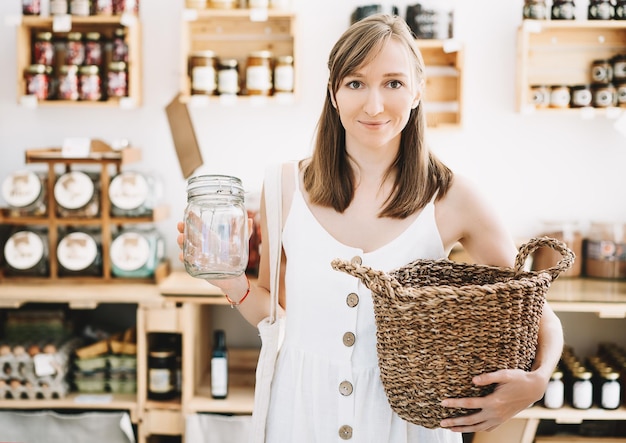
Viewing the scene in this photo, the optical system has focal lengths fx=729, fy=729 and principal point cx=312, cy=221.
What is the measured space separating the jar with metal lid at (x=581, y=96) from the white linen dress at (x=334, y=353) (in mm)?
1677

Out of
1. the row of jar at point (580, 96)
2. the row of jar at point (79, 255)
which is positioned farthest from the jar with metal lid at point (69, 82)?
the row of jar at point (580, 96)

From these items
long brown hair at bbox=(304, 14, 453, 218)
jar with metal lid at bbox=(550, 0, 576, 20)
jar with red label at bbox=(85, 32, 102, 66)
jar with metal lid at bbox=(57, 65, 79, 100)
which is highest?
jar with metal lid at bbox=(550, 0, 576, 20)

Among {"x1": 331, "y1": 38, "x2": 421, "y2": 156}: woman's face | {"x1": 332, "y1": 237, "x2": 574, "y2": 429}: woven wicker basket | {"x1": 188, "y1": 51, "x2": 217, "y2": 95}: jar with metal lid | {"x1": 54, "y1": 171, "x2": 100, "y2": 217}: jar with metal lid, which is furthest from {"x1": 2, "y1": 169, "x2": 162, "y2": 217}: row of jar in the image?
{"x1": 332, "y1": 237, "x2": 574, "y2": 429}: woven wicker basket

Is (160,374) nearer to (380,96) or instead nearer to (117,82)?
(117,82)

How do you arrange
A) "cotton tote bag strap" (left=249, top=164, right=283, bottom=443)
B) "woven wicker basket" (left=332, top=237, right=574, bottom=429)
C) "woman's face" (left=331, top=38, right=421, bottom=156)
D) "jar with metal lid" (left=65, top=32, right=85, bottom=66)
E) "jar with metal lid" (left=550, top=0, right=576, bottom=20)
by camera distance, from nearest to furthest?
1. "woven wicker basket" (left=332, top=237, right=574, bottom=429)
2. "woman's face" (left=331, top=38, right=421, bottom=156)
3. "cotton tote bag strap" (left=249, top=164, right=283, bottom=443)
4. "jar with metal lid" (left=550, top=0, right=576, bottom=20)
5. "jar with metal lid" (left=65, top=32, right=85, bottom=66)

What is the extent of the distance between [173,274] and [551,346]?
192 centimetres

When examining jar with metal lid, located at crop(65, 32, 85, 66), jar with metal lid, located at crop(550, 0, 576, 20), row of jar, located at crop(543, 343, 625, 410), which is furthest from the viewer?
jar with metal lid, located at crop(65, 32, 85, 66)

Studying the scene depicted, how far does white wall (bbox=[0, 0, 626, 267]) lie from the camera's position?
295cm

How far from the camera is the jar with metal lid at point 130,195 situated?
108 inches

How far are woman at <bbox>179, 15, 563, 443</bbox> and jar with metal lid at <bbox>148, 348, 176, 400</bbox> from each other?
1.29 metres

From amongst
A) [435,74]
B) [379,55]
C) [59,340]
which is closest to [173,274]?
[59,340]

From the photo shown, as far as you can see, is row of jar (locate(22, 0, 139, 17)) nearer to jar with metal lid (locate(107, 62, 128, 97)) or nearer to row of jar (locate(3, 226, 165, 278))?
jar with metal lid (locate(107, 62, 128, 97))

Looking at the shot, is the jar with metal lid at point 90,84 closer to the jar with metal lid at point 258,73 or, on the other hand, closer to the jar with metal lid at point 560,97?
the jar with metal lid at point 258,73

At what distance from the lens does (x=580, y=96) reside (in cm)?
276
